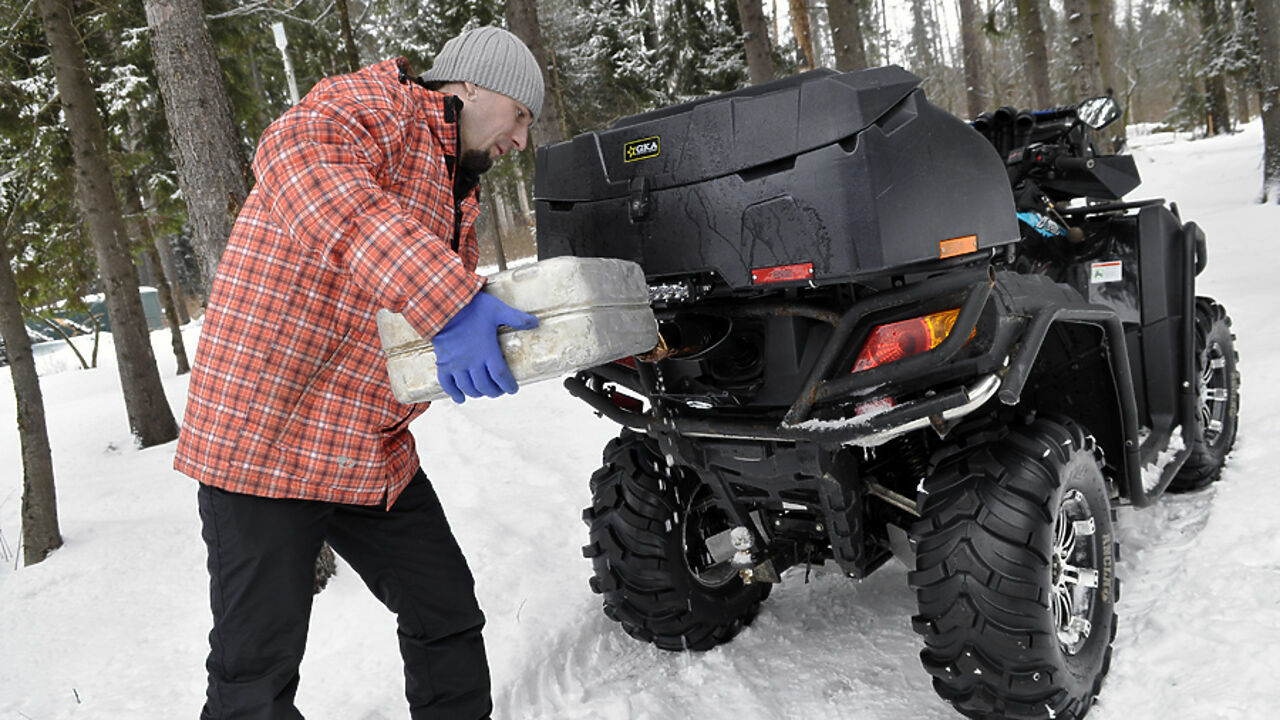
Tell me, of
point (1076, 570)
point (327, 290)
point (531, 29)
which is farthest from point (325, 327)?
point (531, 29)

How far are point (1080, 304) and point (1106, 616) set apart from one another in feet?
3.22

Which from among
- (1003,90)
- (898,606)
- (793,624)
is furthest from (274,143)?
(1003,90)

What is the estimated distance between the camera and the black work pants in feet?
6.52

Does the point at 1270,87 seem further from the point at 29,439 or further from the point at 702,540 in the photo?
the point at 29,439

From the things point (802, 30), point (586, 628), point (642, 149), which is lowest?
point (586, 628)

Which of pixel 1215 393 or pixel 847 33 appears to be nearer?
pixel 1215 393

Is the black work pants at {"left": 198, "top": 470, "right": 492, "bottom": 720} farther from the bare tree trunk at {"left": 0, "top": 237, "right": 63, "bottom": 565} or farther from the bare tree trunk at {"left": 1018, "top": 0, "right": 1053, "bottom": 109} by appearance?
the bare tree trunk at {"left": 1018, "top": 0, "right": 1053, "bottom": 109}

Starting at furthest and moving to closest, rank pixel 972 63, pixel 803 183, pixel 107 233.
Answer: pixel 972 63, pixel 107 233, pixel 803 183

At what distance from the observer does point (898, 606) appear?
3.22 meters

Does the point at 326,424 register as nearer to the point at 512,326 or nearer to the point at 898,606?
the point at 512,326

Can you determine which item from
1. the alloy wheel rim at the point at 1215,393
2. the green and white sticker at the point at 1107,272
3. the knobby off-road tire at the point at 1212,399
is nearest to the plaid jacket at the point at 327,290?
the green and white sticker at the point at 1107,272

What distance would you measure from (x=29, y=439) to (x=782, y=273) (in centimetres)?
530

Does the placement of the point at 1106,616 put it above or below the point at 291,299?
below

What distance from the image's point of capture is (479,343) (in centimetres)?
166
